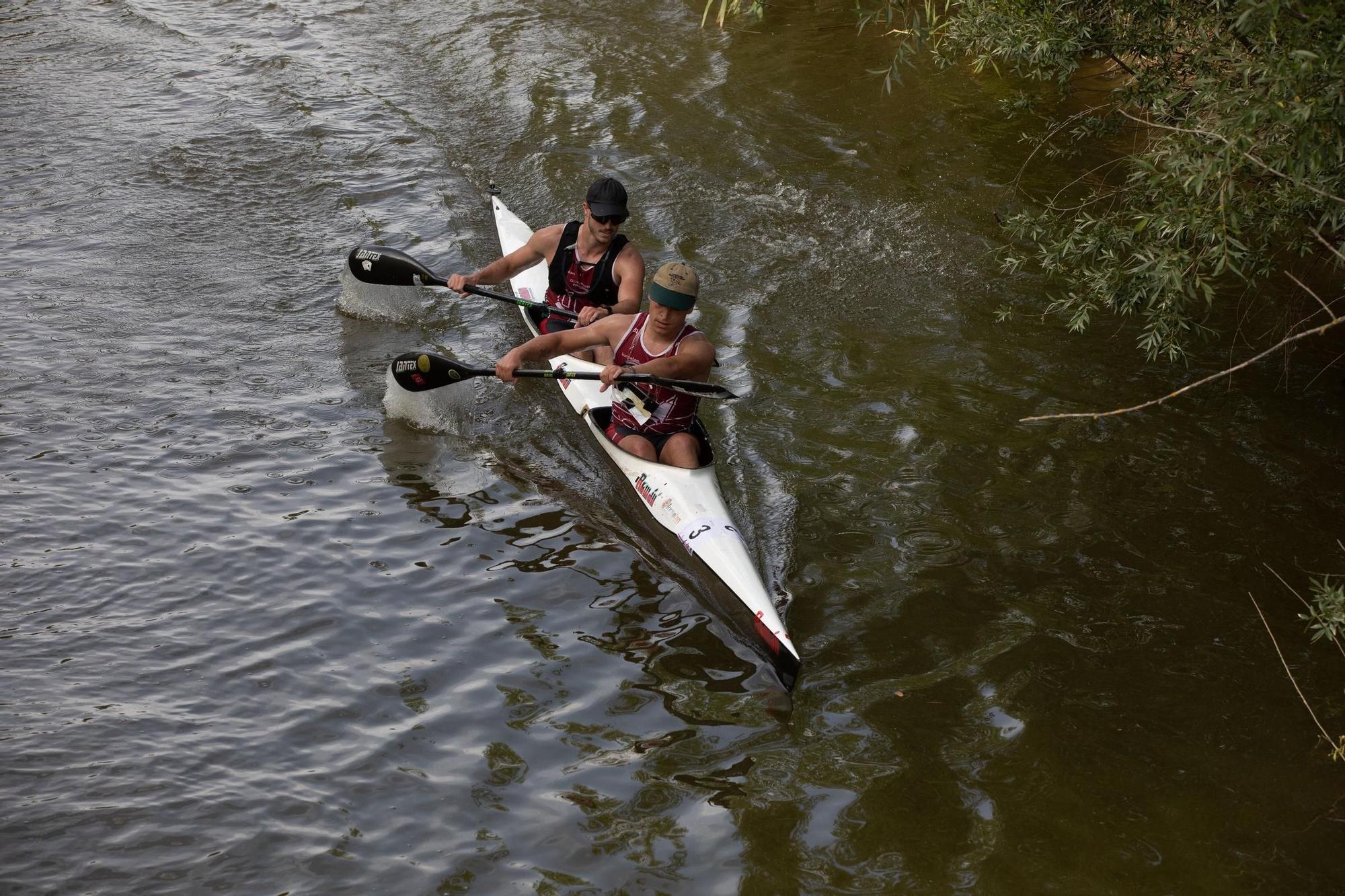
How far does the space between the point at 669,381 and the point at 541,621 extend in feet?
5.34

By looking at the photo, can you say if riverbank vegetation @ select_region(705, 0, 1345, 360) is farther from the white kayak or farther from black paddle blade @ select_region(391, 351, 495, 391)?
black paddle blade @ select_region(391, 351, 495, 391)

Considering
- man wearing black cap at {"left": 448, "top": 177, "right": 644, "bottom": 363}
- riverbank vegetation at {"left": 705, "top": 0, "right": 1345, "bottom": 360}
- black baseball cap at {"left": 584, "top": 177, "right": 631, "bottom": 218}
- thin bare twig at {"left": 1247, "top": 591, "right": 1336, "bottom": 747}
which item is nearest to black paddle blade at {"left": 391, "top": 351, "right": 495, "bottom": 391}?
man wearing black cap at {"left": 448, "top": 177, "right": 644, "bottom": 363}

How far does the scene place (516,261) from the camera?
28.2 ft

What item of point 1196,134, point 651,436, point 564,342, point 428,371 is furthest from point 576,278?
point 1196,134

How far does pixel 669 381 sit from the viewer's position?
21.5 ft

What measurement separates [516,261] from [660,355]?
2.33 m

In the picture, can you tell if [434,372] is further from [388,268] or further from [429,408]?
A: [388,268]

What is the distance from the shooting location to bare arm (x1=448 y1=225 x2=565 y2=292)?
333 inches

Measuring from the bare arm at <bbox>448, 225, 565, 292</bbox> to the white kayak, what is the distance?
96cm

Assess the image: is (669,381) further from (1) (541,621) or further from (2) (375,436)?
(2) (375,436)

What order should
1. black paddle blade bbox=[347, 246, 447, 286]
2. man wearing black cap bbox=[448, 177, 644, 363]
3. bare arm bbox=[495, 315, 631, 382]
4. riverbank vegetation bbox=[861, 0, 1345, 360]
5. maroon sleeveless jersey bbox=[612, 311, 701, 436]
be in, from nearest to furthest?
riverbank vegetation bbox=[861, 0, 1345, 360] < maroon sleeveless jersey bbox=[612, 311, 701, 436] < bare arm bbox=[495, 315, 631, 382] < man wearing black cap bbox=[448, 177, 644, 363] < black paddle blade bbox=[347, 246, 447, 286]

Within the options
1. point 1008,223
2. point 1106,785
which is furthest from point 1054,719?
point 1008,223

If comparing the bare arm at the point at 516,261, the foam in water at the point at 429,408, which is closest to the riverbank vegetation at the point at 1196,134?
the bare arm at the point at 516,261

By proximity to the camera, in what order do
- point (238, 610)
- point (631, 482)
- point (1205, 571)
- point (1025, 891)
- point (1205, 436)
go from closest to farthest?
point (1025, 891)
point (238, 610)
point (1205, 571)
point (631, 482)
point (1205, 436)
